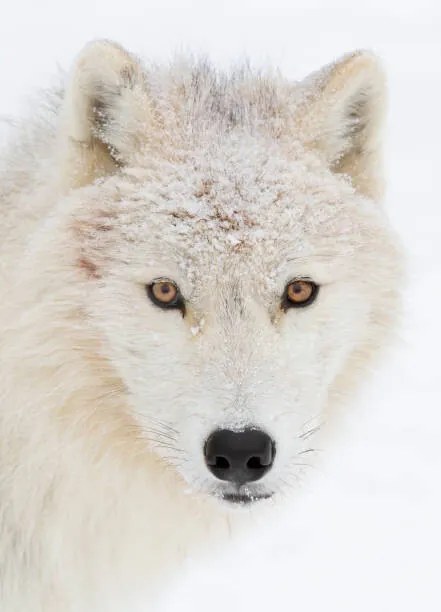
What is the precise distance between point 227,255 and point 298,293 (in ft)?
1.15

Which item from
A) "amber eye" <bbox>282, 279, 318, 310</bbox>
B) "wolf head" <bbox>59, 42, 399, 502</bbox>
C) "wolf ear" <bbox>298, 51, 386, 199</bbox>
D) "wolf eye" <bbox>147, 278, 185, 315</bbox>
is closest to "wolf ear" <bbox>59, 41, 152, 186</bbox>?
"wolf head" <bbox>59, 42, 399, 502</bbox>

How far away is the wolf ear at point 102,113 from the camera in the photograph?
385cm

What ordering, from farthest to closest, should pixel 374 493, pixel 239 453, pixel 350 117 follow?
pixel 374 493 → pixel 350 117 → pixel 239 453

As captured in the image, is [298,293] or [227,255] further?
[298,293]

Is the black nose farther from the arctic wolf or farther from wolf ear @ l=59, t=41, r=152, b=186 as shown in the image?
wolf ear @ l=59, t=41, r=152, b=186

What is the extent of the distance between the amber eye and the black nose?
629mm

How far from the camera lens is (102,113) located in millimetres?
3996

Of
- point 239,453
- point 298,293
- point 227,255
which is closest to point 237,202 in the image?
point 227,255

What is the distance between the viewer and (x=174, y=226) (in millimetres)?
3781

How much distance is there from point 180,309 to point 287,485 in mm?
857

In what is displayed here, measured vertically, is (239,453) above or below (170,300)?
below

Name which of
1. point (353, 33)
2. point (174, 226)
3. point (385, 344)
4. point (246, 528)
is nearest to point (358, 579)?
point (246, 528)

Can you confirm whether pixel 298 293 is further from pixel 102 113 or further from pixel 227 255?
pixel 102 113

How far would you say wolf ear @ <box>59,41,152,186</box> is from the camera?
3.85m
